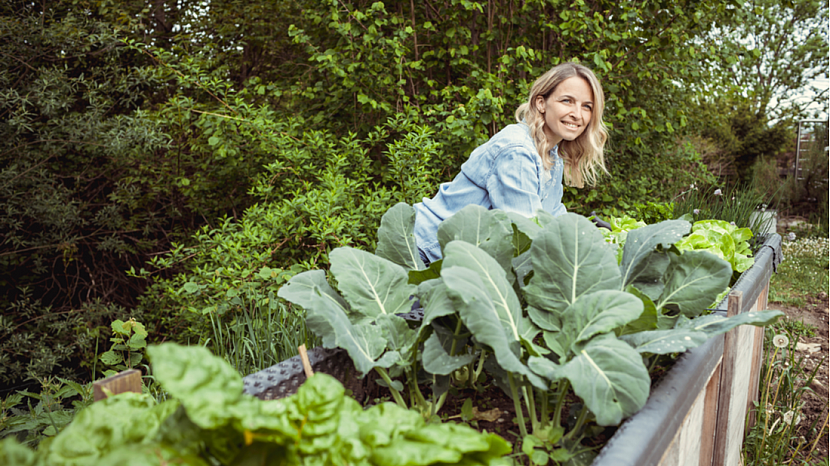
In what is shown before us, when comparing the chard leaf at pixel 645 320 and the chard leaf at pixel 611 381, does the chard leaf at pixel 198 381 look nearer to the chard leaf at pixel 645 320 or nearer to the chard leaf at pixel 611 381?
the chard leaf at pixel 611 381

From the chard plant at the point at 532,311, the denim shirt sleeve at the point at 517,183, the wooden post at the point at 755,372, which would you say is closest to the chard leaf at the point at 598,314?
the chard plant at the point at 532,311

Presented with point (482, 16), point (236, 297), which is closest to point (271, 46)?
point (482, 16)

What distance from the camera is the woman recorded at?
1977 millimetres

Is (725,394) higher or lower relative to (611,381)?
lower

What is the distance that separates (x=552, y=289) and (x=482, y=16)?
3.76 meters

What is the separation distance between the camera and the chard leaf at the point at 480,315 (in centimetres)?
81

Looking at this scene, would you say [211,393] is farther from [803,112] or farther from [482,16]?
[803,112]

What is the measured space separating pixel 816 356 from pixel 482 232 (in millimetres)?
3842

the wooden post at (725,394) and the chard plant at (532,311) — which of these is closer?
the chard plant at (532,311)

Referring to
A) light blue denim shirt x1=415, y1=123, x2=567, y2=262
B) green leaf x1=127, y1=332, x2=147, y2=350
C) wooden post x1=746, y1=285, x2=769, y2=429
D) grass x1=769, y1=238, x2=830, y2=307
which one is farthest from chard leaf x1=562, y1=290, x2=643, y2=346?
grass x1=769, y1=238, x2=830, y2=307

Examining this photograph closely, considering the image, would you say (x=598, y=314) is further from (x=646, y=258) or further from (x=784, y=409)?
(x=784, y=409)

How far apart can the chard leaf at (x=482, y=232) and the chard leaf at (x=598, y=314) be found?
233 mm

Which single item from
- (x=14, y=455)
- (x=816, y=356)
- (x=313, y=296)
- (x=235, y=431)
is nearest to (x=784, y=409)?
(x=816, y=356)

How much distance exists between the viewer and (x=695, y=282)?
1185 mm
